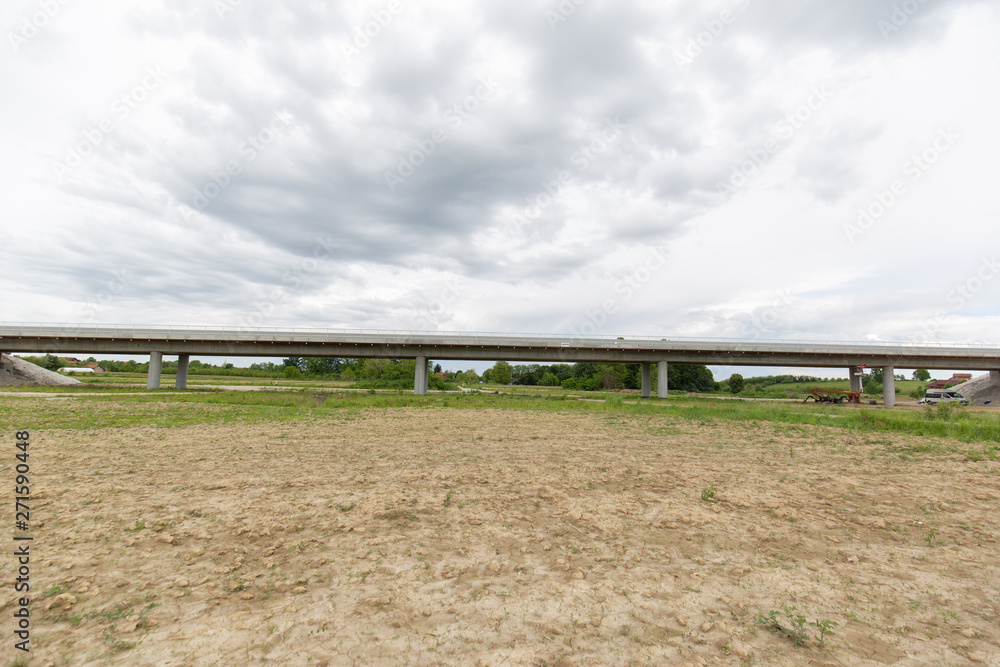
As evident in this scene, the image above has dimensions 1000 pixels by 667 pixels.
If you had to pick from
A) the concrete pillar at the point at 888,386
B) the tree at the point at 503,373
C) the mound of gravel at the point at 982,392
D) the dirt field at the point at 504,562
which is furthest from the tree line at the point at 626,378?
the dirt field at the point at 504,562

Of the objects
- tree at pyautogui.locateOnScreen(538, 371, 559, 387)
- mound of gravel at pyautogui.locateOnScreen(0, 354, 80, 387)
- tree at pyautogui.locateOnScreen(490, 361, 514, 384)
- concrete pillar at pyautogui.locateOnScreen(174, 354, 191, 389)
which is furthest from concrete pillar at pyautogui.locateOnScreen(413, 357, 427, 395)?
tree at pyautogui.locateOnScreen(490, 361, 514, 384)

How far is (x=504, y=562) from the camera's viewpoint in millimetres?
6125

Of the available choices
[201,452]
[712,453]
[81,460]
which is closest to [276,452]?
[201,452]

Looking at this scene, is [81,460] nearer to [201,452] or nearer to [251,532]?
[201,452]

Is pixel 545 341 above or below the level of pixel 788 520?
above

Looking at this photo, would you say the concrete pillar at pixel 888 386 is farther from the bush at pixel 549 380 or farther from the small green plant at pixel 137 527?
the bush at pixel 549 380

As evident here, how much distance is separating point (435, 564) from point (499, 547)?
43.4 inches

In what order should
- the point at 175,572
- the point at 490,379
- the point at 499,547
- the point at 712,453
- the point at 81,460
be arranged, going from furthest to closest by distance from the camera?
the point at 490,379 → the point at 712,453 → the point at 81,460 → the point at 499,547 → the point at 175,572

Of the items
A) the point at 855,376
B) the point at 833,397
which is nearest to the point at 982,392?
the point at 855,376

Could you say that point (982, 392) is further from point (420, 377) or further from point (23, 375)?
point (23, 375)

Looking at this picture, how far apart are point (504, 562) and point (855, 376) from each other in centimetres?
7249

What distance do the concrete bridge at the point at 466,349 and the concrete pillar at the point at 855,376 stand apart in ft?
0.79

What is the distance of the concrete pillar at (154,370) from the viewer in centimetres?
5031

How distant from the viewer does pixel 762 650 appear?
4184 millimetres
